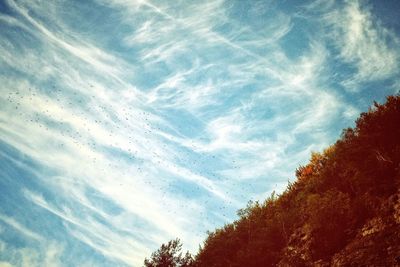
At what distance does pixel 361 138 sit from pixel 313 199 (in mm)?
4216

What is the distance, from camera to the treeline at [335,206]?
459 inches

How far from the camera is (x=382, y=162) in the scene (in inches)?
474

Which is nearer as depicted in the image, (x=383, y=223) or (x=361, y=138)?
(x=383, y=223)

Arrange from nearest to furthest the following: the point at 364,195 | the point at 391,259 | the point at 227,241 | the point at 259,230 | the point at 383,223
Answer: the point at 391,259
the point at 383,223
the point at 364,195
the point at 259,230
the point at 227,241

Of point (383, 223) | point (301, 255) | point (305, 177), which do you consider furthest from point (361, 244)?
point (305, 177)

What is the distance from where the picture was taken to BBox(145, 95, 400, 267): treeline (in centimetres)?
1165

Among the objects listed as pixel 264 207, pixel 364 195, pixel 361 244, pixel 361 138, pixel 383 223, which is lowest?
pixel 361 244

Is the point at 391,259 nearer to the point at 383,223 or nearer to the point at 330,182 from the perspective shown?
the point at 383,223

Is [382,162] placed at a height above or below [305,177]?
below

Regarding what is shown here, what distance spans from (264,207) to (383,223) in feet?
38.7

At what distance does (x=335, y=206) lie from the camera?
12742mm

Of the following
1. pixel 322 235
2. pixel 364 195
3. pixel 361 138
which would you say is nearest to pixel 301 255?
pixel 322 235

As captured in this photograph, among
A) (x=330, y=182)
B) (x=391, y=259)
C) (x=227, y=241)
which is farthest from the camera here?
(x=227, y=241)

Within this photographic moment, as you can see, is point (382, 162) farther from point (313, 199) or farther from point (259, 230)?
point (259, 230)
